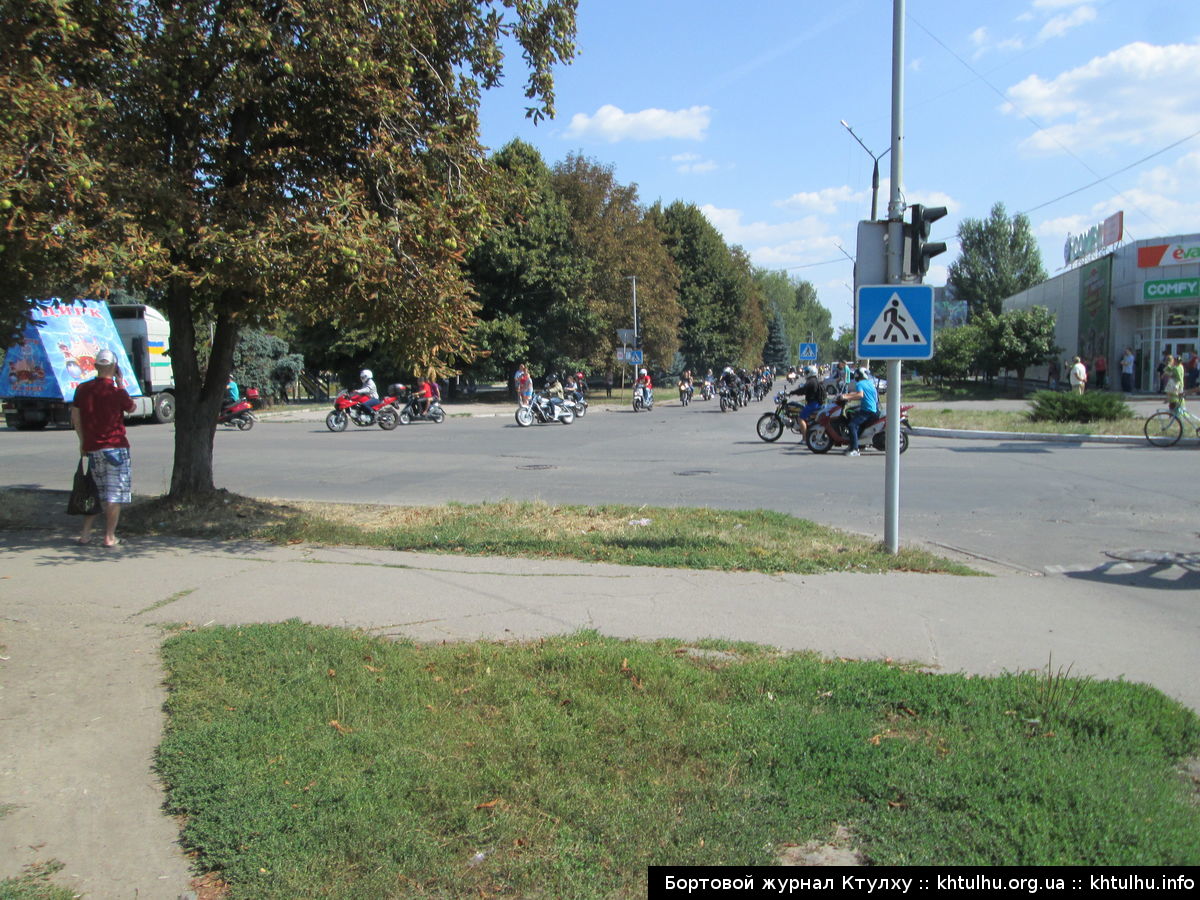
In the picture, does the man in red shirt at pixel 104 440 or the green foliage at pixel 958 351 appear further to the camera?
the green foliage at pixel 958 351

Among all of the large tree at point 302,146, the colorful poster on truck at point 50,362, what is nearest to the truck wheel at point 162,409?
the colorful poster on truck at point 50,362

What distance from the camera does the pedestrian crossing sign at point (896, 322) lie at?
8016 millimetres

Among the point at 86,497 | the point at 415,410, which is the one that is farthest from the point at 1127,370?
the point at 86,497

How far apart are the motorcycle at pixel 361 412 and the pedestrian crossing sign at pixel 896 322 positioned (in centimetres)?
1984

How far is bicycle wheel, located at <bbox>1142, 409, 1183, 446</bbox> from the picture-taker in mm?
17781

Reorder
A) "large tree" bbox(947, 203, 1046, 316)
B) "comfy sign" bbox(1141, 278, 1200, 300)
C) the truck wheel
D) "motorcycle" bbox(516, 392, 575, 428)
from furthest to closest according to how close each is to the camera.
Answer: "large tree" bbox(947, 203, 1046, 316)
"comfy sign" bbox(1141, 278, 1200, 300)
the truck wheel
"motorcycle" bbox(516, 392, 575, 428)

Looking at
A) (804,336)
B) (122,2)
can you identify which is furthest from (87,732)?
(804,336)

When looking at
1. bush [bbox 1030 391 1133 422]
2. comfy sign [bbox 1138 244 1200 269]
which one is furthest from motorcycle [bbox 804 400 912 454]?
comfy sign [bbox 1138 244 1200 269]

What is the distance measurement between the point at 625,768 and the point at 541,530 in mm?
5595

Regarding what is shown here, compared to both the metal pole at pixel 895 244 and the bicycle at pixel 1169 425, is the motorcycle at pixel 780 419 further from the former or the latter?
the metal pole at pixel 895 244

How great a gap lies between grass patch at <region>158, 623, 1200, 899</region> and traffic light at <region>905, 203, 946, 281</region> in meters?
4.49

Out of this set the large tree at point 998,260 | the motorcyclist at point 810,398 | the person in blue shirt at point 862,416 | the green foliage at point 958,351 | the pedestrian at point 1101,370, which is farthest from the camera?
the large tree at point 998,260

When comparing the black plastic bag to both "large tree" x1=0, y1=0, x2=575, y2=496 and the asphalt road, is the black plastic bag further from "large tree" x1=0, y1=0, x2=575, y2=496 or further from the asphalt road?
the asphalt road

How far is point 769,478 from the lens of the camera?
14180mm
